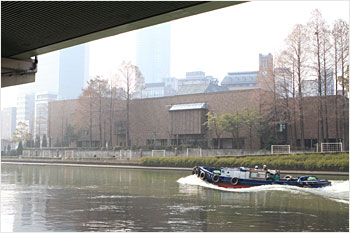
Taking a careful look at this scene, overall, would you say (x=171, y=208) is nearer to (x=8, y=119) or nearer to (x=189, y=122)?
(x=189, y=122)

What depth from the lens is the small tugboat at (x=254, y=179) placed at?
75.1 ft

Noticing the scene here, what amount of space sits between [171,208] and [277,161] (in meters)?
21.8

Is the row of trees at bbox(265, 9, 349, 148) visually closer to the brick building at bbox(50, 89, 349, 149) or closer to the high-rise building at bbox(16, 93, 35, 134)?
the brick building at bbox(50, 89, 349, 149)

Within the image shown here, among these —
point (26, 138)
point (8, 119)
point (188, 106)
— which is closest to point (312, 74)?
point (188, 106)

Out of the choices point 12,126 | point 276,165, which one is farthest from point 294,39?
point 12,126

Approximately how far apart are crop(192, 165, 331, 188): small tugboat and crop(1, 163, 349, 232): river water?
447 mm

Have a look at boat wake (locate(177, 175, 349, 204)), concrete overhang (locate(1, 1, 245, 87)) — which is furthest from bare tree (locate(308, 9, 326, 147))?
concrete overhang (locate(1, 1, 245, 87))

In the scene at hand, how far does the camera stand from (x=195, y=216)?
13.6 m

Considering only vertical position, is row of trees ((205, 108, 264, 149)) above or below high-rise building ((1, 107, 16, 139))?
below

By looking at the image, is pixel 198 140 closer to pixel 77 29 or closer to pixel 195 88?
pixel 195 88

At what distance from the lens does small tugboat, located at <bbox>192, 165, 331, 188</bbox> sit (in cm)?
2289

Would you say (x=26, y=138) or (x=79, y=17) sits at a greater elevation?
(x=79, y=17)

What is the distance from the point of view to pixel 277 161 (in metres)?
35.2

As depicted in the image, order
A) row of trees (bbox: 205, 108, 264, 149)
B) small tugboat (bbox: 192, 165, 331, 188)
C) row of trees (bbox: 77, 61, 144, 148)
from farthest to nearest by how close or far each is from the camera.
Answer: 1. row of trees (bbox: 77, 61, 144, 148)
2. row of trees (bbox: 205, 108, 264, 149)
3. small tugboat (bbox: 192, 165, 331, 188)
